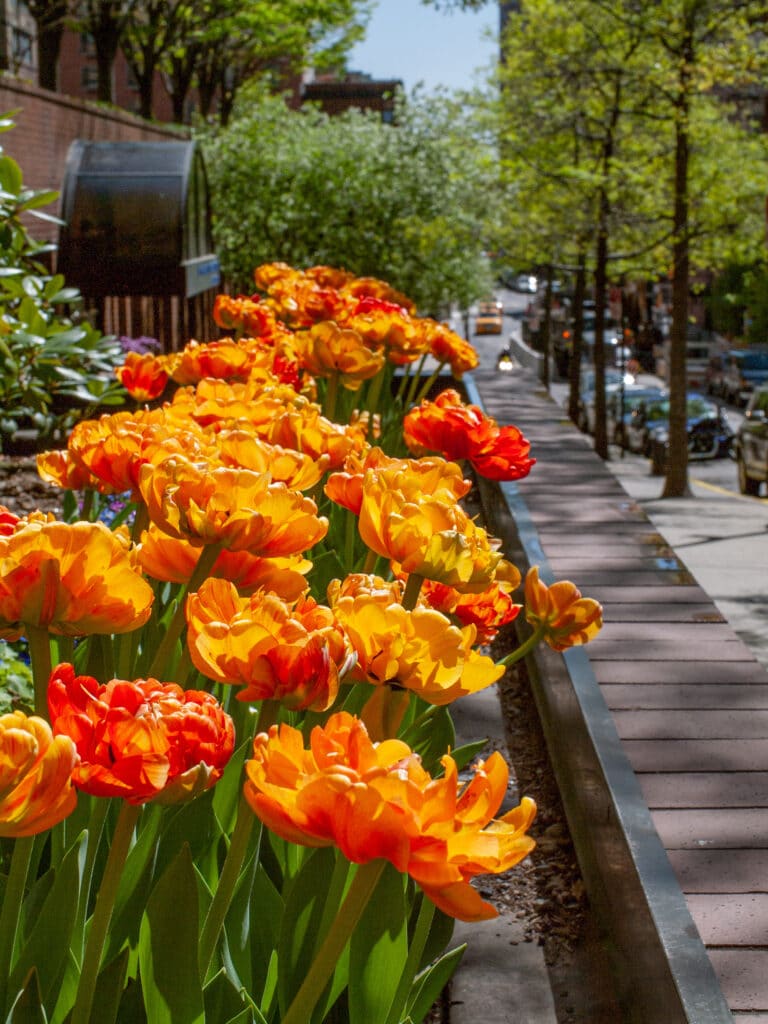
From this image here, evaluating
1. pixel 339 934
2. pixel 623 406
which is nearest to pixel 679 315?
pixel 623 406

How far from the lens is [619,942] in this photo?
109 inches

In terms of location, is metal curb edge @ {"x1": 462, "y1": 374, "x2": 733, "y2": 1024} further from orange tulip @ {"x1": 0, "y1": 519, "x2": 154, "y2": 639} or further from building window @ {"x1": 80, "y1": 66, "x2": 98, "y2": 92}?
building window @ {"x1": 80, "y1": 66, "x2": 98, "y2": 92}

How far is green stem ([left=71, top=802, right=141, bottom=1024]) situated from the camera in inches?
52.7

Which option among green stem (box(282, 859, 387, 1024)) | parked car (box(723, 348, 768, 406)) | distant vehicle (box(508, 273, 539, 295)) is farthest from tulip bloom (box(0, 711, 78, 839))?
parked car (box(723, 348, 768, 406))

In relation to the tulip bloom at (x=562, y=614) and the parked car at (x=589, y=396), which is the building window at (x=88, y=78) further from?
the tulip bloom at (x=562, y=614)

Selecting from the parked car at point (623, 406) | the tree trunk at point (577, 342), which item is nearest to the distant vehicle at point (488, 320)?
the parked car at point (623, 406)

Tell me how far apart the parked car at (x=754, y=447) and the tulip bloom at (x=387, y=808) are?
26.1 m

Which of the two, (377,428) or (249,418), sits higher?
(249,418)

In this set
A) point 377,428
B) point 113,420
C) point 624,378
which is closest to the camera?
point 113,420

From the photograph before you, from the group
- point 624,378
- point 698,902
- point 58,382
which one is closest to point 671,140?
point 624,378

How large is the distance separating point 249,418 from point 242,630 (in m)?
1.38

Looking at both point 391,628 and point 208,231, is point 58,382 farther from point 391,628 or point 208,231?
point 208,231

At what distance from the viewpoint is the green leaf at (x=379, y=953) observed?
1.58 meters

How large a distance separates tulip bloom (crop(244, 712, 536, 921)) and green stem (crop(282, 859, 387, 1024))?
Answer: 48mm
